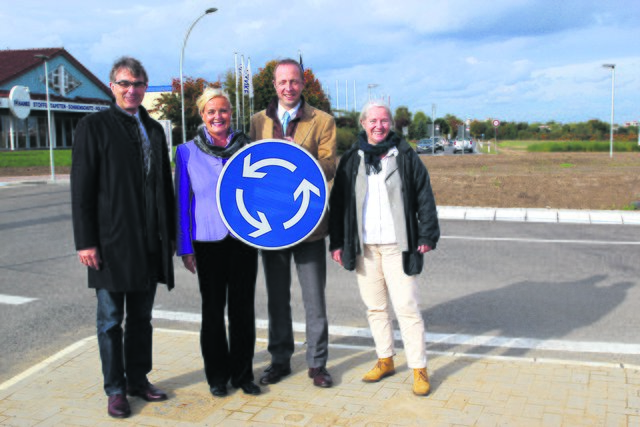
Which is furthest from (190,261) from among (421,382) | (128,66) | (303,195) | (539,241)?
(539,241)

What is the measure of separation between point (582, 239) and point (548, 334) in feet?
17.8

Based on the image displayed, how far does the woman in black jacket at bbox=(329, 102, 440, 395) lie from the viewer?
4.34 meters

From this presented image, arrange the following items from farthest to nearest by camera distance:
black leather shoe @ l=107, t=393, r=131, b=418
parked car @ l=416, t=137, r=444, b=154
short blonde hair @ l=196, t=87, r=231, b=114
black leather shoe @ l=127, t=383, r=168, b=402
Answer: parked car @ l=416, t=137, r=444, b=154 < black leather shoe @ l=127, t=383, r=168, b=402 < short blonde hair @ l=196, t=87, r=231, b=114 < black leather shoe @ l=107, t=393, r=131, b=418

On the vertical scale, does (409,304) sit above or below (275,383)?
above

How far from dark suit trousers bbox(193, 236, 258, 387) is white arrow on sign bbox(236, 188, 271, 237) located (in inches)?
5.8

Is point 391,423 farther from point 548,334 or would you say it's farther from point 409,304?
point 548,334

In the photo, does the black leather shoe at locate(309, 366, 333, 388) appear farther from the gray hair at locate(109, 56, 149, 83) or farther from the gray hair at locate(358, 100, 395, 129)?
the gray hair at locate(109, 56, 149, 83)

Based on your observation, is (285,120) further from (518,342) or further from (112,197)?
(518,342)

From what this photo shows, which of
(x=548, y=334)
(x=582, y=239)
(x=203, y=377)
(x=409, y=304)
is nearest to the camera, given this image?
(x=409, y=304)

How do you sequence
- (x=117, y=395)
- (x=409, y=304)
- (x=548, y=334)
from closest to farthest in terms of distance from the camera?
(x=117, y=395) < (x=409, y=304) < (x=548, y=334)

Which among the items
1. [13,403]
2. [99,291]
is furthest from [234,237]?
[13,403]

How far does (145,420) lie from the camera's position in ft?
13.2

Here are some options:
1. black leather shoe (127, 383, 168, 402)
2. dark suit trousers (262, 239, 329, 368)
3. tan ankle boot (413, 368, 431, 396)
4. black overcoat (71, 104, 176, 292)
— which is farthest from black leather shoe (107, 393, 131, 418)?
tan ankle boot (413, 368, 431, 396)

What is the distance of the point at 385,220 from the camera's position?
14.5 ft
